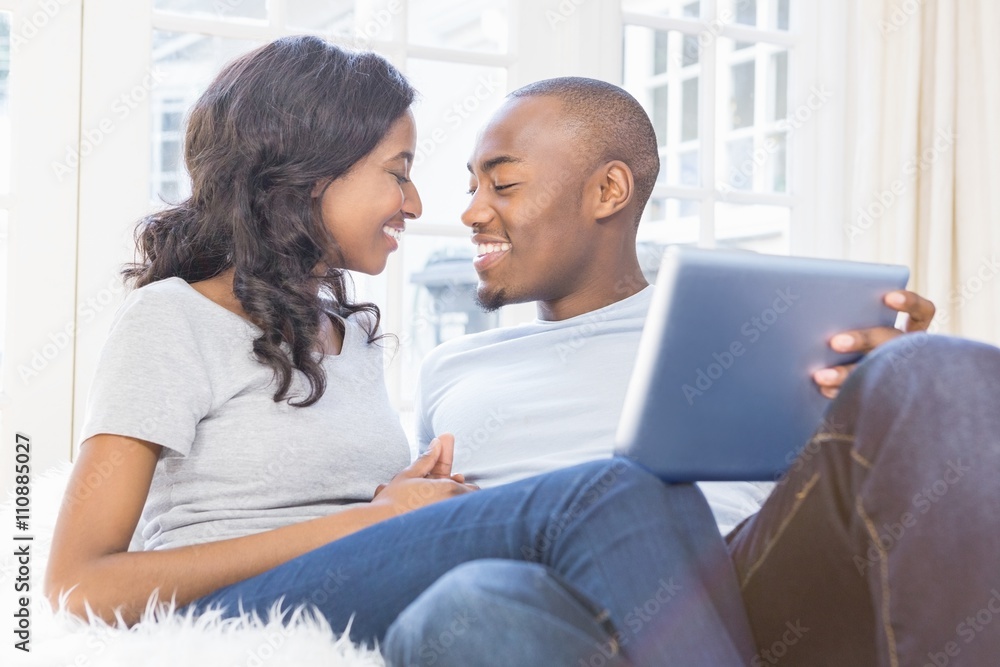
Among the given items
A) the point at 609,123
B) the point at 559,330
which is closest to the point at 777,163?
the point at 609,123

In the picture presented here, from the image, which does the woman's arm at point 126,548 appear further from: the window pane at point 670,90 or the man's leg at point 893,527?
the window pane at point 670,90

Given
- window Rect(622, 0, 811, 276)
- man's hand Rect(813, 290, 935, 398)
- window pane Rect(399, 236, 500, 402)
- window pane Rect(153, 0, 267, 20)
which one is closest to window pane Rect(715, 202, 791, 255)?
window Rect(622, 0, 811, 276)

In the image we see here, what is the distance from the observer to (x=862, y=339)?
3.31 ft

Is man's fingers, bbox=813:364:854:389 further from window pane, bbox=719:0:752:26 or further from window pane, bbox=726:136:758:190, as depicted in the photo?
window pane, bbox=719:0:752:26

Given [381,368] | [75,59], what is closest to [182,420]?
[381,368]

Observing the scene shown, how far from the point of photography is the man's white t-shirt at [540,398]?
143 cm

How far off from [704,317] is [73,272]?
4.43 feet

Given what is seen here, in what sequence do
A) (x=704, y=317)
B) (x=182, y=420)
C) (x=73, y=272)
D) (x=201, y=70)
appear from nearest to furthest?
(x=704, y=317) < (x=182, y=420) < (x=73, y=272) < (x=201, y=70)

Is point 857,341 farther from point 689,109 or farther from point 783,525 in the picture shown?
point 689,109

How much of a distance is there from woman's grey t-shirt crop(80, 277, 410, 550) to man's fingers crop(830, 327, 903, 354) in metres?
0.61

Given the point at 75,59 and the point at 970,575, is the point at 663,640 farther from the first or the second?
the point at 75,59

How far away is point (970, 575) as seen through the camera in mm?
814

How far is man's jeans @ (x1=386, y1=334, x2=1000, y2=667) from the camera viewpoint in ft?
2.69

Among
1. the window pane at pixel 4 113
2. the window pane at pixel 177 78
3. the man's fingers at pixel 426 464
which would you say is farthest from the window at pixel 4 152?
the man's fingers at pixel 426 464
